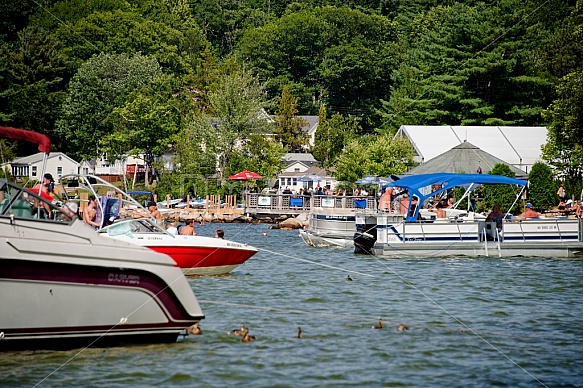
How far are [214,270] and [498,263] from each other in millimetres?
11409

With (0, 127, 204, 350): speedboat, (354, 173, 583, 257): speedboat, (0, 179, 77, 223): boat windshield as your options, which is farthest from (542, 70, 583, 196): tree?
(0, 179, 77, 223): boat windshield

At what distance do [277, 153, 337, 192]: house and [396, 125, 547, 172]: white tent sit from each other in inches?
633

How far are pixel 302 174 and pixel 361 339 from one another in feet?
267

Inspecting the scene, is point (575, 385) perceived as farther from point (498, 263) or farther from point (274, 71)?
point (274, 71)

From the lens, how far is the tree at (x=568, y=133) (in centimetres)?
5828

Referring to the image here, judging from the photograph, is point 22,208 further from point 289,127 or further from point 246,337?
point 289,127

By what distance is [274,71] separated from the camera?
138 meters

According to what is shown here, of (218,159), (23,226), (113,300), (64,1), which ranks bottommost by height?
(113,300)

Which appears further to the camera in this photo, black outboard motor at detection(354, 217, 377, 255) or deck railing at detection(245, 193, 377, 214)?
deck railing at detection(245, 193, 377, 214)

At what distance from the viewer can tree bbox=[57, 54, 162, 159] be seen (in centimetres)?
10200

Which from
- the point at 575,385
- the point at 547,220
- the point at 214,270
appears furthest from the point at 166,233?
the point at 547,220

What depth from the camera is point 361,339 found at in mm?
19812

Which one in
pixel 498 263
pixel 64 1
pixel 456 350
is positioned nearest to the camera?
pixel 456 350

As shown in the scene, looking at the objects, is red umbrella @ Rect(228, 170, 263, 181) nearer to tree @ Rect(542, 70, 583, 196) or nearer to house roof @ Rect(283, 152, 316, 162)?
tree @ Rect(542, 70, 583, 196)
